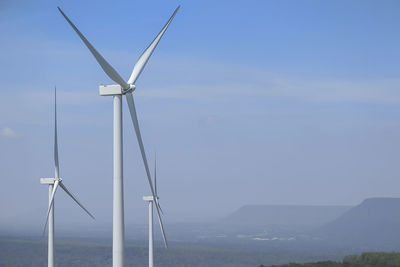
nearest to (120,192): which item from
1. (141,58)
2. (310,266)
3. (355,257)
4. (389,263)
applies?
(141,58)

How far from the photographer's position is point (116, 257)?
27688 millimetres

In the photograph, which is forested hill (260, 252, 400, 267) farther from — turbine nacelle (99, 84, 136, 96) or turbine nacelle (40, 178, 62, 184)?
turbine nacelle (99, 84, 136, 96)

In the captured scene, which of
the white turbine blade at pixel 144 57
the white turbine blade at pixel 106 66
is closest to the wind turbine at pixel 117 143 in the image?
the white turbine blade at pixel 106 66

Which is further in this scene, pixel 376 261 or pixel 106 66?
pixel 376 261

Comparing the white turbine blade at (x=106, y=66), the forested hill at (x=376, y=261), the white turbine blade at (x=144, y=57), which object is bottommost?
the forested hill at (x=376, y=261)

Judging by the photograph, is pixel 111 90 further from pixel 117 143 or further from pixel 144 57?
pixel 144 57

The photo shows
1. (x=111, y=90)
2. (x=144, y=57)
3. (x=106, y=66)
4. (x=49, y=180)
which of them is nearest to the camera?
(x=106, y=66)

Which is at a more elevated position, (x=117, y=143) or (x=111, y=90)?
(x=111, y=90)

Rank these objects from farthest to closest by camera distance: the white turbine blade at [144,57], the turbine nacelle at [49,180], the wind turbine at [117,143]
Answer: the turbine nacelle at [49,180]
the white turbine blade at [144,57]
the wind turbine at [117,143]

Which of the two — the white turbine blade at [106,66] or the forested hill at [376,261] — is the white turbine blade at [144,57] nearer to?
the white turbine blade at [106,66]

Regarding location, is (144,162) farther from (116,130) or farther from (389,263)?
(389,263)

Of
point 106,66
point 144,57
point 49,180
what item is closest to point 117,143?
point 106,66

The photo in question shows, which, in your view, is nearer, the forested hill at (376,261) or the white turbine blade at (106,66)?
the white turbine blade at (106,66)

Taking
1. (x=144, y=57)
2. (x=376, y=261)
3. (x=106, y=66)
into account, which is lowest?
(x=376, y=261)
